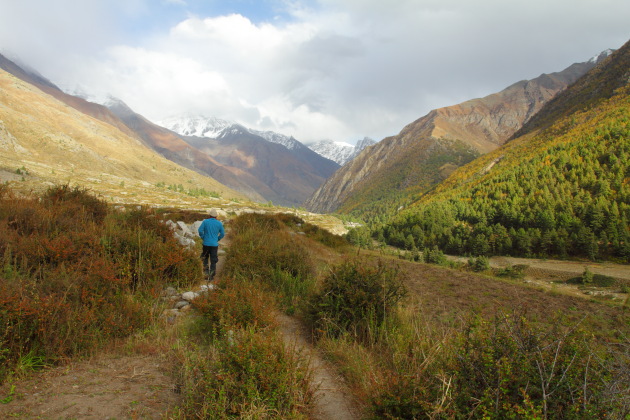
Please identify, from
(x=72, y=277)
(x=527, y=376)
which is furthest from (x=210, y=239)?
(x=527, y=376)

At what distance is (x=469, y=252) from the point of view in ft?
243

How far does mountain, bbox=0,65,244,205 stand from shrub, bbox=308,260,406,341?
65.1 m

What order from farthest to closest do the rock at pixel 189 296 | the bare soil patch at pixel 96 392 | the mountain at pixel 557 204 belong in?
the mountain at pixel 557 204 < the rock at pixel 189 296 < the bare soil patch at pixel 96 392

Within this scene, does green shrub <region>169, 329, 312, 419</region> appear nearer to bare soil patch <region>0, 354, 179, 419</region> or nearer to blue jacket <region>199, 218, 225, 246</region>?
bare soil patch <region>0, 354, 179, 419</region>

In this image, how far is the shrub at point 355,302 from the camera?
18.2 feet

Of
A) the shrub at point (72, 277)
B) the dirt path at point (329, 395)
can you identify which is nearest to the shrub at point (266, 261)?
the shrub at point (72, 277)

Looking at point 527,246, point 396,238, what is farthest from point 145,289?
point 396,238

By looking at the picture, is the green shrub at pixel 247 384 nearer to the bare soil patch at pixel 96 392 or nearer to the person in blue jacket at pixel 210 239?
the bare soil patch at pixel 96 392

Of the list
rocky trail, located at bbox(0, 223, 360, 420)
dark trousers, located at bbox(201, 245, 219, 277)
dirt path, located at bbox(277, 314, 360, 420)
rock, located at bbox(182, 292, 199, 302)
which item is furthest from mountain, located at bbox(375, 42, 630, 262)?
rocky trail, located at bbox(0, 223, 360, 420)

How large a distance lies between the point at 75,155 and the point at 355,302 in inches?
5328

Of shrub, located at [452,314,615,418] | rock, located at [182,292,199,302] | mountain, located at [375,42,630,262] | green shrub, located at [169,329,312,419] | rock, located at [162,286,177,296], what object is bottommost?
rock, located at [162,286,177,296]

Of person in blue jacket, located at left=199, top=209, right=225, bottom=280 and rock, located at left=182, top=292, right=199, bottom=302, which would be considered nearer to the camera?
rock, located at left=182, top=292, right=199, bottom=302

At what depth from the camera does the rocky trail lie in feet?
9.59

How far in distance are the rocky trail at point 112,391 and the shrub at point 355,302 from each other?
45.5 inches
